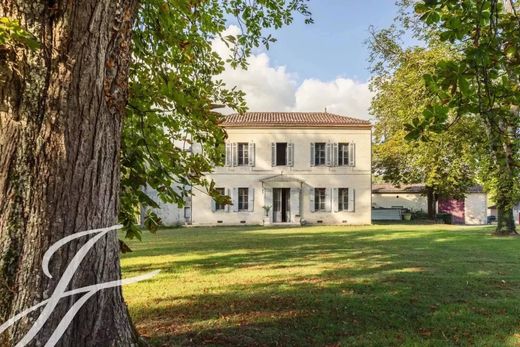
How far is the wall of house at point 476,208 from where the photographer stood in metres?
35.4

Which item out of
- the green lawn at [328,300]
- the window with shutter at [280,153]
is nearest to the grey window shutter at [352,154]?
the window with shutter at [280,153]

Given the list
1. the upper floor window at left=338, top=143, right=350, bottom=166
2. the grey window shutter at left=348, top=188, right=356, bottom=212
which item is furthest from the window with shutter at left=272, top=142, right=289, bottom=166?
the grey window shutter at left=348, top=188, right=356, bottom=212

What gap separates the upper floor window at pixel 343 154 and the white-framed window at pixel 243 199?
20.0ft

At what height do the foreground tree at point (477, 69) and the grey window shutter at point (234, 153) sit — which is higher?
the grey window shutter at point (234, 153)

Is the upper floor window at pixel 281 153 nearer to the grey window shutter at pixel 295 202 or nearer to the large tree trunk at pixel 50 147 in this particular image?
the grey window shutter at pixel 295 202

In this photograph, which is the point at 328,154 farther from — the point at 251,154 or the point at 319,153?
the point at 251,154

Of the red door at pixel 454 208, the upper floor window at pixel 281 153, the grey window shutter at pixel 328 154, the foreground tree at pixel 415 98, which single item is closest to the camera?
the foreground tree at pixel 415 98

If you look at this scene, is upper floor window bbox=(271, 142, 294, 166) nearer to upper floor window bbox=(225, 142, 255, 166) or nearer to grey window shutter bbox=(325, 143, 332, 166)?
upper floor window bbox=(225, 142, 255, 166)

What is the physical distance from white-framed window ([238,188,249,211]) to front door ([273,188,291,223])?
169cm

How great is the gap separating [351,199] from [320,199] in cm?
189

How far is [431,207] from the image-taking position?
102 feet

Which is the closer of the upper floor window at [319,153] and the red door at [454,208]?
the upper floor window at [319,153]

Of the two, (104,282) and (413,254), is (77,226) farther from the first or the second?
(413,254)

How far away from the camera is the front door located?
26.0 metres
